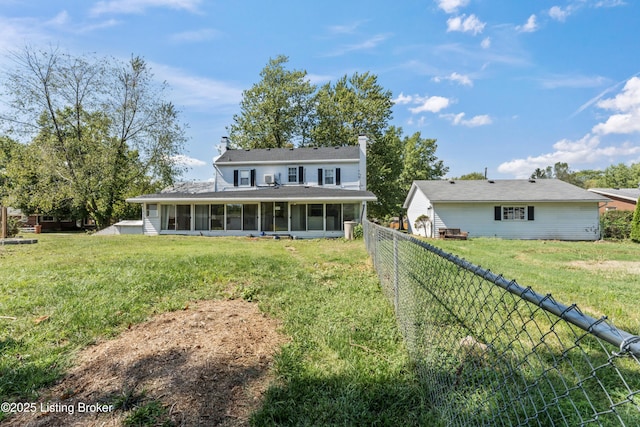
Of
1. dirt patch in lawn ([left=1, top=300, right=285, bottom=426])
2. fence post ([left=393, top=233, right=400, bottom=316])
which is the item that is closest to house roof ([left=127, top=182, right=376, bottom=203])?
fence post ([left=393, top=233, right=400, bottom=316])

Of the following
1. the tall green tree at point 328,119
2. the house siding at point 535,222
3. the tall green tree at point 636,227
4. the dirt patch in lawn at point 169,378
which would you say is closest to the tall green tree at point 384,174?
the tall green tree at point 328,119

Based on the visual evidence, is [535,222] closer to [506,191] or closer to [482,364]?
[506,191]

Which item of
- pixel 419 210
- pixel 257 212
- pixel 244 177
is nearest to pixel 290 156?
pixel 244 177

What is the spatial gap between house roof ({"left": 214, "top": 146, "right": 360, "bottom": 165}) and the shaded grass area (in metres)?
14.6

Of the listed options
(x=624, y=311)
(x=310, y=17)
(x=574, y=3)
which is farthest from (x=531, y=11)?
(x=624, y=311)

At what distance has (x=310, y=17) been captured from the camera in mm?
9180

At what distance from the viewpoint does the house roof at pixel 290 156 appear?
67.7ft

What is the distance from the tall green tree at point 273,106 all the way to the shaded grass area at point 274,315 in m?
24.5

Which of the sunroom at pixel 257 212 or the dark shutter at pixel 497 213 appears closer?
the sunroom at pixel 257 212

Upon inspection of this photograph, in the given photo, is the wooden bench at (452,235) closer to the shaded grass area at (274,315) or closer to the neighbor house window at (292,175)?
the neighbor house window at (292,175)

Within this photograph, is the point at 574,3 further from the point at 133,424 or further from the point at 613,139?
the point at 613,139

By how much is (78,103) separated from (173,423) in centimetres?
2751

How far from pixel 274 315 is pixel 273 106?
2814 centimetres

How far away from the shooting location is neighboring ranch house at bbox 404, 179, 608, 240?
17.5 meters
